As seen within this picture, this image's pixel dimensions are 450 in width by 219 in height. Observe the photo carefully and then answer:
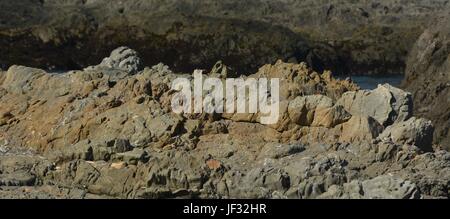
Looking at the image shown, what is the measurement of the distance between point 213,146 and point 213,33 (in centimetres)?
6985

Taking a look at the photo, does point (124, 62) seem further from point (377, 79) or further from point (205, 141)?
point (377, 79)

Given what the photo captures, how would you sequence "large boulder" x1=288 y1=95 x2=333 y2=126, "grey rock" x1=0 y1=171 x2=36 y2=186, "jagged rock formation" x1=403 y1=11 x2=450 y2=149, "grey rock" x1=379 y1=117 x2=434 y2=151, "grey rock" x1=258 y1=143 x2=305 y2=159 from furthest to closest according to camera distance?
1. "jagged rock formation" x1=403 y1=11 x2=450 y2=149
2. "large boulder" x1=288 y1=95 x2=333 y2=126
3. "grey rock" x1=379 y1=117 x2=434 y2=151
4. "grey rock" x1=258 y1=143 x2=305 y2=159
5. "grey rock" x1=0 y1=171 x2=36 y2=186

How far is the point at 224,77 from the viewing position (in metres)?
25.8

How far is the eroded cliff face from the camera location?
285ft

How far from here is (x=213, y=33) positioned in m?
92.2

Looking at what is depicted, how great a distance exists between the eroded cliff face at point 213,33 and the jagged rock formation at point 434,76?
86.8 ft

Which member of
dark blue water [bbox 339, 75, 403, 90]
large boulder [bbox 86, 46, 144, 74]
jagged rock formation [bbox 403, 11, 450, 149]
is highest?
large boulder [bbox 86, 46, 144, 74]

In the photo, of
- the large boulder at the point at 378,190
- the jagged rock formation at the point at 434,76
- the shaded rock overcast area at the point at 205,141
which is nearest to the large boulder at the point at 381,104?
the shaded rock overcast area at the point at 205,141

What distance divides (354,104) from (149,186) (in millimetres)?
6379

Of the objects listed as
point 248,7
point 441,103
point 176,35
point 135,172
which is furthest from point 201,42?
point 135,172

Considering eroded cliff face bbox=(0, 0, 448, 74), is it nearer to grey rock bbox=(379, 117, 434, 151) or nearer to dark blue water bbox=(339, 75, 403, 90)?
dark blue water bbox=(339, 75, 403, 90)

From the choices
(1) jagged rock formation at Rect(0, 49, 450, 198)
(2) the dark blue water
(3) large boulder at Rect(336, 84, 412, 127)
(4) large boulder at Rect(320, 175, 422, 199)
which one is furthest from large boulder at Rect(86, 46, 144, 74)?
(2) the dark blue water

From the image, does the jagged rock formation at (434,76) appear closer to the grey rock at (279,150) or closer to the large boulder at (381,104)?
the large boulder at (381,104)

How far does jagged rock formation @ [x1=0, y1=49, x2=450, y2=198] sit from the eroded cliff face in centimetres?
5648
